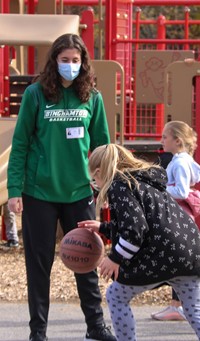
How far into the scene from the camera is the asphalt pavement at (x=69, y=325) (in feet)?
20.1

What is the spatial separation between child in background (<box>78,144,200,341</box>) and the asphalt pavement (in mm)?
1157

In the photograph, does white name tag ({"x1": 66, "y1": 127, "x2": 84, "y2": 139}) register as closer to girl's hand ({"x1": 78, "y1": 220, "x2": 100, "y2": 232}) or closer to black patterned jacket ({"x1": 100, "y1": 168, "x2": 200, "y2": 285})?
girl's hand ({"x1": 78, "y1": 220, "x2": 100, "y2": 232})

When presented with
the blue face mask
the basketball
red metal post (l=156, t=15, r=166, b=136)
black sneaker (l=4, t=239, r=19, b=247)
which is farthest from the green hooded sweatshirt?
red metal post (l=156, t=15, r=166, b=136)

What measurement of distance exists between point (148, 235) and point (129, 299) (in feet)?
1.38

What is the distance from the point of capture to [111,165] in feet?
15.9

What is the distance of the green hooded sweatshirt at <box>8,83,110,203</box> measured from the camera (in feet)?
18.1

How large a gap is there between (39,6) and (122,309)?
779cm

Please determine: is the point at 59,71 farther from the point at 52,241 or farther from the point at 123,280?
the point at 123,280

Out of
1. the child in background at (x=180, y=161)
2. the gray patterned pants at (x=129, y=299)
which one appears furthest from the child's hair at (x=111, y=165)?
the child in background at (x=180, y=161)

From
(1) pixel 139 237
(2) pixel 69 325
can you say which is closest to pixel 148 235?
(1) pixel 139 237

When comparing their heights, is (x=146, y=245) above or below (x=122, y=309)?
above

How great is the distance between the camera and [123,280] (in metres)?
4.91

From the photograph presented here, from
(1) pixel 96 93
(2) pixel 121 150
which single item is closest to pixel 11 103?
(1) pixel 96 93

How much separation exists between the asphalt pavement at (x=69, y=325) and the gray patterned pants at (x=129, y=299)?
1.07 m
